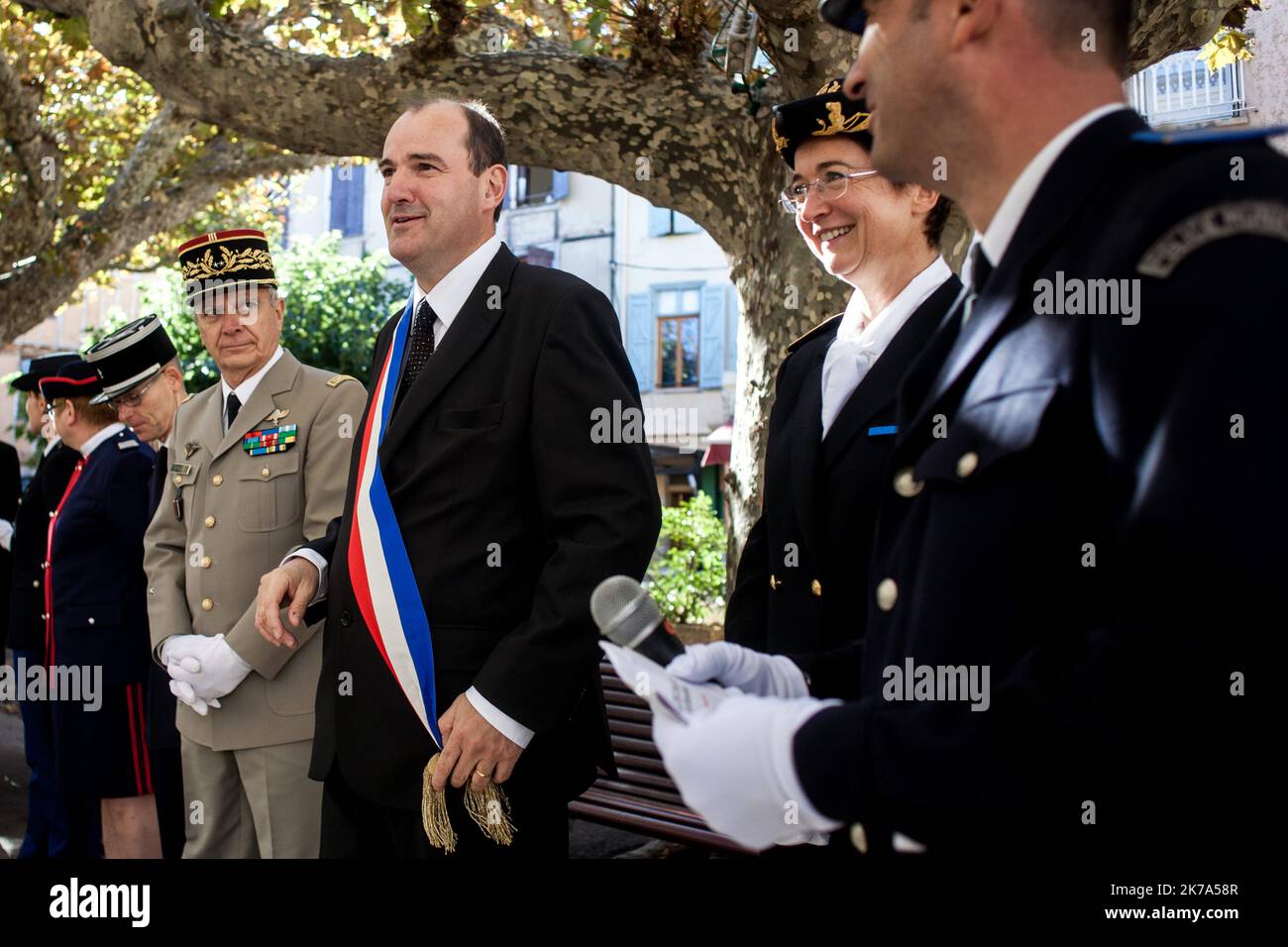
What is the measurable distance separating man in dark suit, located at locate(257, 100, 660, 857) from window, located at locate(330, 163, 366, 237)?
2903cm

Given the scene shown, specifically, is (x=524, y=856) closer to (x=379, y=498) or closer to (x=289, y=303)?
(x=379, y=498)

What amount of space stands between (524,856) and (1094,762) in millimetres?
1585

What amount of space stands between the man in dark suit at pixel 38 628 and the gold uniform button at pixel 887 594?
4768mm

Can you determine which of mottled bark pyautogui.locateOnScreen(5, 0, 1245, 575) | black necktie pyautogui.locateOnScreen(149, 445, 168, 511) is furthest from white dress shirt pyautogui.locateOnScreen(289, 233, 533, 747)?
mottled bark pyautogui.locateOnScreen(5, 0, 1245, 575)

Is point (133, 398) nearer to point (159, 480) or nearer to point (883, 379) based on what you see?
point (159, 480)

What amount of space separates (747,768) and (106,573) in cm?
413

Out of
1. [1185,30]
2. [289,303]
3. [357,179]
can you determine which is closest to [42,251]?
[289,303]

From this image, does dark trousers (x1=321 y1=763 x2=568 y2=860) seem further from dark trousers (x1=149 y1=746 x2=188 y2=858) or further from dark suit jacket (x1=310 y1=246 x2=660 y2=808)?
dark trousers (x1=149 y1=746 x2=188 y2=858)

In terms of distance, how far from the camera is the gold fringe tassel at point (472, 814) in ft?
7.48

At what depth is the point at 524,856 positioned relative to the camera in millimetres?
2402

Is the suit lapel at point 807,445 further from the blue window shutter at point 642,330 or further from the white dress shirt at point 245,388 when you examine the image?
the blue window shutter at point 642,330

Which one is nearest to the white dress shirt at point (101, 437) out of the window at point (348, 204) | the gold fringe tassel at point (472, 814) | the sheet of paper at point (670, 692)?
the gold fringe tassel at point (472, 814)

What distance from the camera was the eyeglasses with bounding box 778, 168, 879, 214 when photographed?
2545 mm

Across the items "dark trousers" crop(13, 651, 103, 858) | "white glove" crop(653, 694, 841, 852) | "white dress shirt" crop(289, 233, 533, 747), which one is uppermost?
"white dress shirt" crop(289, 233, 533, 747)
